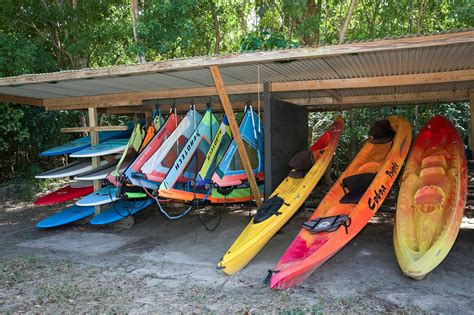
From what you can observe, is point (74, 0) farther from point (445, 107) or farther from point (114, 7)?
point (445, 107)

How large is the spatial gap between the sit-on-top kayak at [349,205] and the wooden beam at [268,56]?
1608mm

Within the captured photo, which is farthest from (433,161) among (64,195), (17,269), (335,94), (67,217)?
(64,195)

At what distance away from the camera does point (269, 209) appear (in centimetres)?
436

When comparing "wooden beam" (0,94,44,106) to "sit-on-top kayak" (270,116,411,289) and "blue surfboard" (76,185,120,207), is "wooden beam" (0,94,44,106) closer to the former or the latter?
"blue surfboard" (76,185,120,207)

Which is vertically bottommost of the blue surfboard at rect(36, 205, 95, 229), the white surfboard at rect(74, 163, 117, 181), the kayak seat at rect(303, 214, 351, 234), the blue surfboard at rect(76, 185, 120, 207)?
the blue surfboard at rect(36, 205, 95, 229)

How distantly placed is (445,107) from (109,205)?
792 centimetres

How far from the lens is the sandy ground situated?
10.2 ft

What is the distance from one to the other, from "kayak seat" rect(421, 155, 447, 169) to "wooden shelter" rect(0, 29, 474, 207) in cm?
92

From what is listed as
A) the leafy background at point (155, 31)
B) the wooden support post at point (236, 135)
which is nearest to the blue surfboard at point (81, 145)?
the leafy background at point (155, 31)

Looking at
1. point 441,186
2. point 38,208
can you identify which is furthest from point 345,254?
point 38,208

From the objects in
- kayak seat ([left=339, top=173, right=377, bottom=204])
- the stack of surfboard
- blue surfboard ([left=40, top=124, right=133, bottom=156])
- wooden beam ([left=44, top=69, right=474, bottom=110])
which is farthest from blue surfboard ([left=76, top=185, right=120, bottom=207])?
kayak seat ([left=339, top=173, right=377, bottom=204])

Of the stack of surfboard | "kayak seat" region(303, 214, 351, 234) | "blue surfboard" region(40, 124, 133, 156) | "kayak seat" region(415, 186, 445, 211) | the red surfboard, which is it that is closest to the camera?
"kayak seat" region(303, 214, 351, 234)

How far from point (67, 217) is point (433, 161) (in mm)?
5120

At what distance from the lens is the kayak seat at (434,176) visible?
4.39 meters
